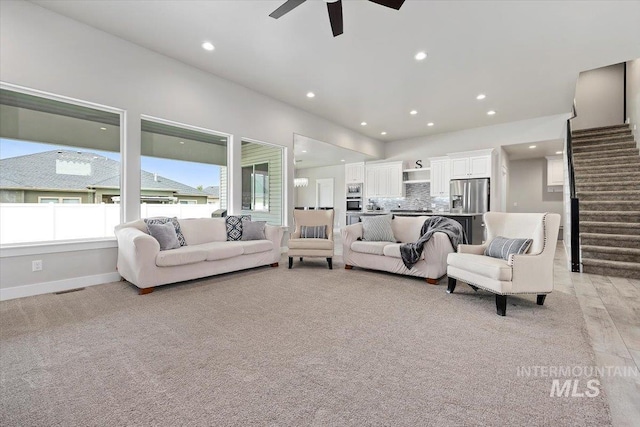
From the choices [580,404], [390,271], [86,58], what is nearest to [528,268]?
[580,404]

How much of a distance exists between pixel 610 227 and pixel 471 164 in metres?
3.21

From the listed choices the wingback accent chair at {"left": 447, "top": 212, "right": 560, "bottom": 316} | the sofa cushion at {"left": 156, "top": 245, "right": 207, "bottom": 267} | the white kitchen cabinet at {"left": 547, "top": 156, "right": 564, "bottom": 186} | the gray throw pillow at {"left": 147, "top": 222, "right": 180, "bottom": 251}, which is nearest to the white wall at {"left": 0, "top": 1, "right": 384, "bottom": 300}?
the gray throw pillow at {"left": 147, "top": 222, "right": 180, "bottom": 251}

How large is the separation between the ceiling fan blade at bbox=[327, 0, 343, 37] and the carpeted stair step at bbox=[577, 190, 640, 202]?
538 cm

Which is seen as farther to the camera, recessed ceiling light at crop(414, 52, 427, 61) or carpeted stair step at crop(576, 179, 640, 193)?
carpeted stair step at crop(576, 179, 640, 193)

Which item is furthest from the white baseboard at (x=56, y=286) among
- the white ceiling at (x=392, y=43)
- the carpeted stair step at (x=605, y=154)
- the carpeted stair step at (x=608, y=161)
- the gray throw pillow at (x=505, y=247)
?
the carpeted stair step at (x=605, y=154)

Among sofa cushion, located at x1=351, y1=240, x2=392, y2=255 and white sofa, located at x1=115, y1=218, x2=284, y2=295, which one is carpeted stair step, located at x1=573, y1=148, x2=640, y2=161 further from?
white sofa, located at x1=115, y1=218, x2=284, y2=295

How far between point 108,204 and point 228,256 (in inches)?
67.3

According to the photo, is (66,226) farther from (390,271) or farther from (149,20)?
(390,271)

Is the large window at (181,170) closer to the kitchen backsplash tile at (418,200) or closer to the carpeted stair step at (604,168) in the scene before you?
the kitchen backsplash tile at (418,200)

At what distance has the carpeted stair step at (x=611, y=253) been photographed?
4141 mm

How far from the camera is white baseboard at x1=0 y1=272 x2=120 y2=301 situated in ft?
10.0

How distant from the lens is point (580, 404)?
1.43m

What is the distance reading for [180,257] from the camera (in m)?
3.44

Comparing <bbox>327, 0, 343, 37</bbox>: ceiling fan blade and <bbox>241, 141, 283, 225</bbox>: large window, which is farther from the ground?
<bbox>327, 0, 343, 37</bbox>: ceiling fan blade
